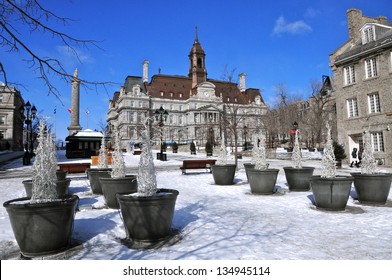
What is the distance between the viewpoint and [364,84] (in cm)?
2330

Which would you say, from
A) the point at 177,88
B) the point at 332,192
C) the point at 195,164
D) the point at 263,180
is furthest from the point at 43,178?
the point at 177,88

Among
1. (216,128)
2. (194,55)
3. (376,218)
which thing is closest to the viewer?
(376,218)

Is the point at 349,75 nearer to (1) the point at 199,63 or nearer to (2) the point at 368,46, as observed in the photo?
(2) the point at 368,46

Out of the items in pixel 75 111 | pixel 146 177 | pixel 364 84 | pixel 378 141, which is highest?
pixel 75 111

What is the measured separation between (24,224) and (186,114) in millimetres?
89469

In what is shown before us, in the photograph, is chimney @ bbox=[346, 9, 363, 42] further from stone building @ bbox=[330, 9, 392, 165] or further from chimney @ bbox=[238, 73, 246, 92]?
chimney @ bbox=[238, 73, 246, 92]

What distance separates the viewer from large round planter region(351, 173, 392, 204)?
324 inches

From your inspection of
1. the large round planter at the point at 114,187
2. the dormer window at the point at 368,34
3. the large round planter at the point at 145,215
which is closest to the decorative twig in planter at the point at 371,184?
the large round planter at the point at 145,215

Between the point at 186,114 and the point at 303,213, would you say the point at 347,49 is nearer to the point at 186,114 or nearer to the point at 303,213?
the point at 303,213

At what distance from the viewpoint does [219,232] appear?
5.71m

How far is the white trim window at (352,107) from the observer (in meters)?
24.4

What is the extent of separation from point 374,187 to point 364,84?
60.6ft

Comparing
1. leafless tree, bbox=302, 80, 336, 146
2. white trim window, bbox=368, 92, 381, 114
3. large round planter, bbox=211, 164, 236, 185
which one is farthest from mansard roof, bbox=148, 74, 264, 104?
large round planter, bbox=211, 164, 236, 185

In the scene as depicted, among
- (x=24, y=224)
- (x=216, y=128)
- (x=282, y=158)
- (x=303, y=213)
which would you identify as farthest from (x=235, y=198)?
(x=216, y=128)
